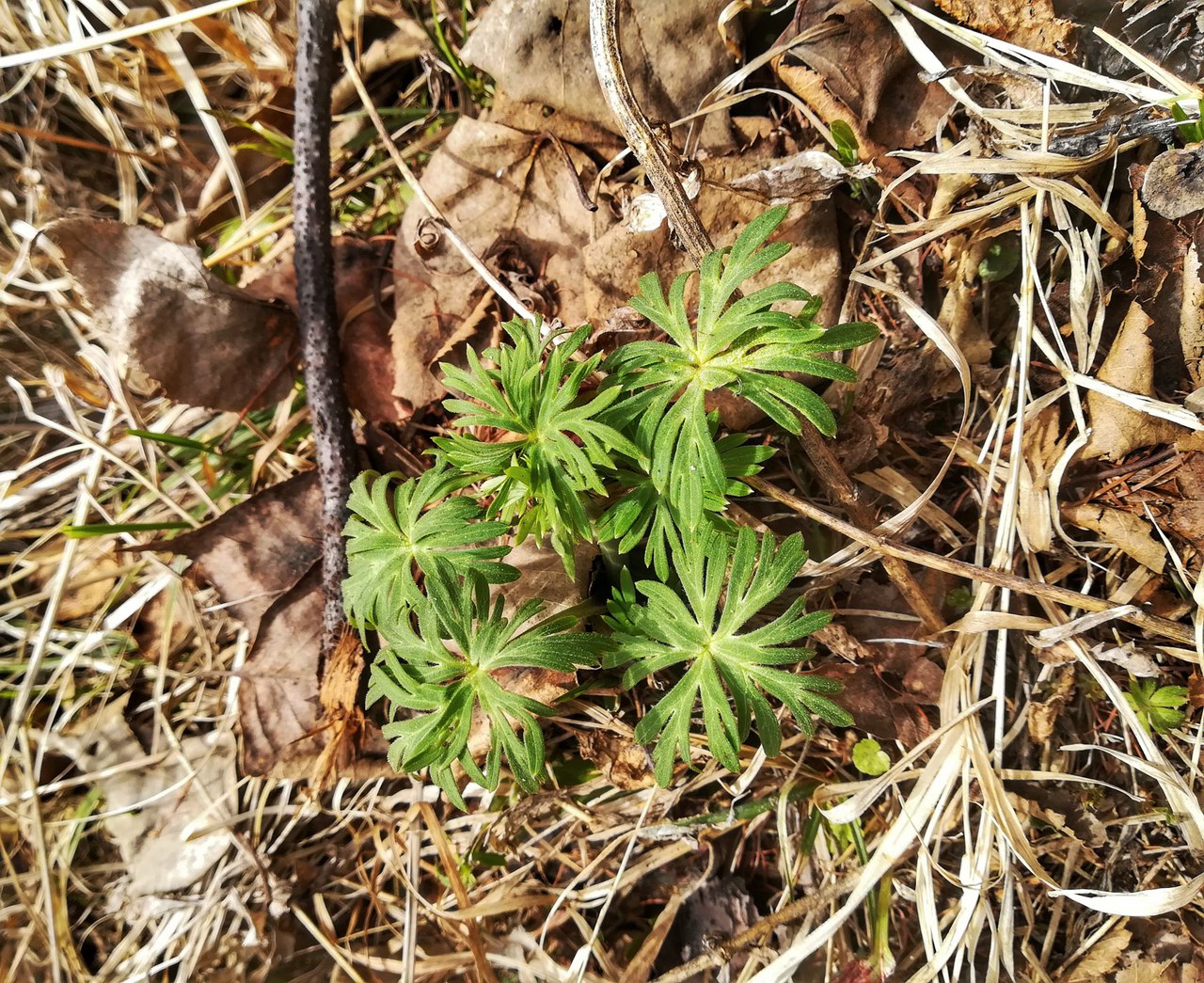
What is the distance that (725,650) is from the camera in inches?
85.5

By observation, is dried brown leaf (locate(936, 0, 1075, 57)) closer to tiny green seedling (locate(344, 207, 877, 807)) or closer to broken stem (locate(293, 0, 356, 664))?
tiny green seedling (locate(344, 207, 877, 807))

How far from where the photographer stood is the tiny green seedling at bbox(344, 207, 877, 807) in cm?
205

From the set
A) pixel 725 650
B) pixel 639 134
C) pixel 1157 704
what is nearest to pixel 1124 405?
pixel 1157 704

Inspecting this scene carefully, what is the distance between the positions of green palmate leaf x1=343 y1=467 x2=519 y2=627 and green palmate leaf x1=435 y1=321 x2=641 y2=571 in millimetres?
86

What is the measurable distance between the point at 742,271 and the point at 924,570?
1282 mm

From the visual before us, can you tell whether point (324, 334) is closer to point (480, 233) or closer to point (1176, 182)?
point (480, 233)

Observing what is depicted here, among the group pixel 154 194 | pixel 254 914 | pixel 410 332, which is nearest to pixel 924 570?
pixel 410 332

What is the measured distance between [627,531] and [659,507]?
129 millimetres

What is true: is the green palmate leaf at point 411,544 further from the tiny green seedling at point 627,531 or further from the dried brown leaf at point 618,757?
the dried brown leaf at point 618,757

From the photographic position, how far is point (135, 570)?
3.71 m

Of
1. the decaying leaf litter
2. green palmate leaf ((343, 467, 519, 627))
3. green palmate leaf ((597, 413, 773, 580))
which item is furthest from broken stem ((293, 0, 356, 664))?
green palmate leaf ((597, 413, 773, 580))

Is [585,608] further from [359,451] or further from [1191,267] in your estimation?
[1191,267]

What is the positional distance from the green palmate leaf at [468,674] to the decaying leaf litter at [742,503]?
26.1 inches

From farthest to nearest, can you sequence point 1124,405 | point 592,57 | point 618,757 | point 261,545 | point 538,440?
point 261,545
point 618,757
point 592,57
point 1124,405
point 538,440
